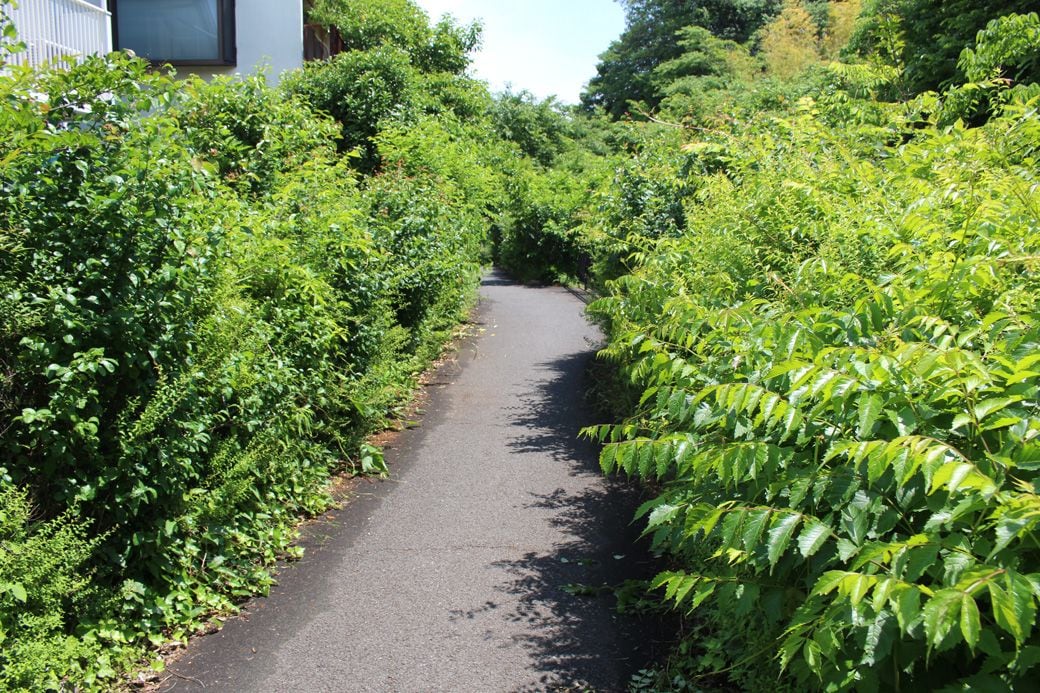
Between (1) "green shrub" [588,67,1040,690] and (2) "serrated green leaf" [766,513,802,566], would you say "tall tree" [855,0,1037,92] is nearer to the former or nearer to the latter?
(1) "green shrub" [588,67,1040,690]

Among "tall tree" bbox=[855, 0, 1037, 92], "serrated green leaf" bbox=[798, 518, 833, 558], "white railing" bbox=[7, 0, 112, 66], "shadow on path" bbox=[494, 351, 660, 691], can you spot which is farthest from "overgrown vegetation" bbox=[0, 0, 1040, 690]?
"white railing" bbox=[7, 0, 112, 66]

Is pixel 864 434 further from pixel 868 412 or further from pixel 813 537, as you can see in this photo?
pixel 813 537

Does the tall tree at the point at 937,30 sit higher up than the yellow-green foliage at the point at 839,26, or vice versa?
the yellow-green foliage at the point at 839,26

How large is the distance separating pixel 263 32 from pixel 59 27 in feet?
22.8

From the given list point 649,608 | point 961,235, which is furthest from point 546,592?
point 961,235

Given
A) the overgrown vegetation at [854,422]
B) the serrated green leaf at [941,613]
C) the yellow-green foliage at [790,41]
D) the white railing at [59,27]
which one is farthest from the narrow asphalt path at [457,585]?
the yellow-green foliage at [790,41]

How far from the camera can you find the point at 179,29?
18.5m

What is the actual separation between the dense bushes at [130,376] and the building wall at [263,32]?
14.4 m

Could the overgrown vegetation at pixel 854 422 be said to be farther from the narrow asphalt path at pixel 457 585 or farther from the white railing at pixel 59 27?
the white railing at pixel 59 27

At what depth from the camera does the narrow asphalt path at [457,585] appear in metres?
4.38

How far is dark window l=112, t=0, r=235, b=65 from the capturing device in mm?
18344

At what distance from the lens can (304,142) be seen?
9.05 m

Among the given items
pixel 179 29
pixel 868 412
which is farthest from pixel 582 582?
pixel 179 29

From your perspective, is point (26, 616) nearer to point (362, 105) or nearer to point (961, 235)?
point (961, 235)
